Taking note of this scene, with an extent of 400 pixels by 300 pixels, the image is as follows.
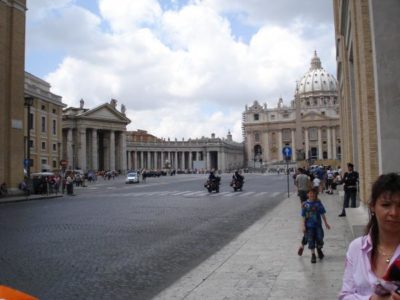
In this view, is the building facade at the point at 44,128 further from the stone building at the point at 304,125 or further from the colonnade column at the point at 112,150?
the stone building at the point at 304,125

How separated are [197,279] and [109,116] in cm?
9430

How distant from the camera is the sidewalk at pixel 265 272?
623cm

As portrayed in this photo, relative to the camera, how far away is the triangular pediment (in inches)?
3700

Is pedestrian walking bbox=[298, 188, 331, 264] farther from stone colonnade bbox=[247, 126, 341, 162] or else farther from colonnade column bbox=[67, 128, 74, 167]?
stone colonnade bbox=[247, 126, 341, 162]

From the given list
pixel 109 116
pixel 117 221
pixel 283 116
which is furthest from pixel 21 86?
pixel 283 116

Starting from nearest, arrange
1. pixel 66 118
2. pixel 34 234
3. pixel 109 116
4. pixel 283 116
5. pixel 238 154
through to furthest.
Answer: pixel 34 234, pixel 66 118, pixel 109 116, pixel 283 116, pixel 238 154

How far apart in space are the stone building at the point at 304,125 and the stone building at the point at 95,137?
179 feet

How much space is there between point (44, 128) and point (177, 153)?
77347 millimetres

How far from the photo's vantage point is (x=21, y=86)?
107 feet

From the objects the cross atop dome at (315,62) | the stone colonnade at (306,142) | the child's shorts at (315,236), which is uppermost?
the cross atop dome at (315,62)

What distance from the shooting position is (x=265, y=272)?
7469 mm

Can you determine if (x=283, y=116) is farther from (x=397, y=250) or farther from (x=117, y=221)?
(x=397, y=250)

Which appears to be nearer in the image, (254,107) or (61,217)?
(61,217)

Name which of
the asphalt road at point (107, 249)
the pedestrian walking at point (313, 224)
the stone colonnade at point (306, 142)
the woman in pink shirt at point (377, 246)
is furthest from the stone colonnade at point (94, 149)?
the woman in pink shirt at point (377, 246)
